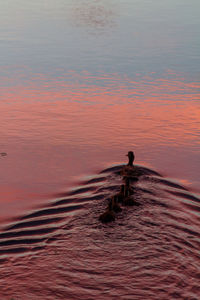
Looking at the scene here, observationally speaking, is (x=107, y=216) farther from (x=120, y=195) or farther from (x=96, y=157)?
(x=96, y=157)

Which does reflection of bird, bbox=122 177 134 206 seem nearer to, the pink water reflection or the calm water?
the calm water

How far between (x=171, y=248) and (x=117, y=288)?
167cm

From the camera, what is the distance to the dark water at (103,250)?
7.67 meters

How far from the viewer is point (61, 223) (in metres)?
9.73

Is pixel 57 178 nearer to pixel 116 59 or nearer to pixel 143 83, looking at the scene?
pixel 143 83

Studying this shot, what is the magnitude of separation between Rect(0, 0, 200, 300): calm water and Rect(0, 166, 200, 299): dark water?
2cm

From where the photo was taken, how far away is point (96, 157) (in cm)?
1366

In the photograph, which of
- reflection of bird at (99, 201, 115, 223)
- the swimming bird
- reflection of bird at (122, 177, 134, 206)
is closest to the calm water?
reflection of bird at (99, 201, 115, 223)

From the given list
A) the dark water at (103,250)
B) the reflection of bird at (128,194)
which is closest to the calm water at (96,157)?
the dark water at (103,250)

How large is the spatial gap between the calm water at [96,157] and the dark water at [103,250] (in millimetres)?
23

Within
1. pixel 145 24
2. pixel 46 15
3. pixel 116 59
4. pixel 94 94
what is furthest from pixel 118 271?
pixel 46 15

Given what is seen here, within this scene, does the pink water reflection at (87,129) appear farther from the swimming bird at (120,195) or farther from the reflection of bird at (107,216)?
the reflection of bird at (107,216)

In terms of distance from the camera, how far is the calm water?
8.04 meters

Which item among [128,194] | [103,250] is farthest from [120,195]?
[103,250]
